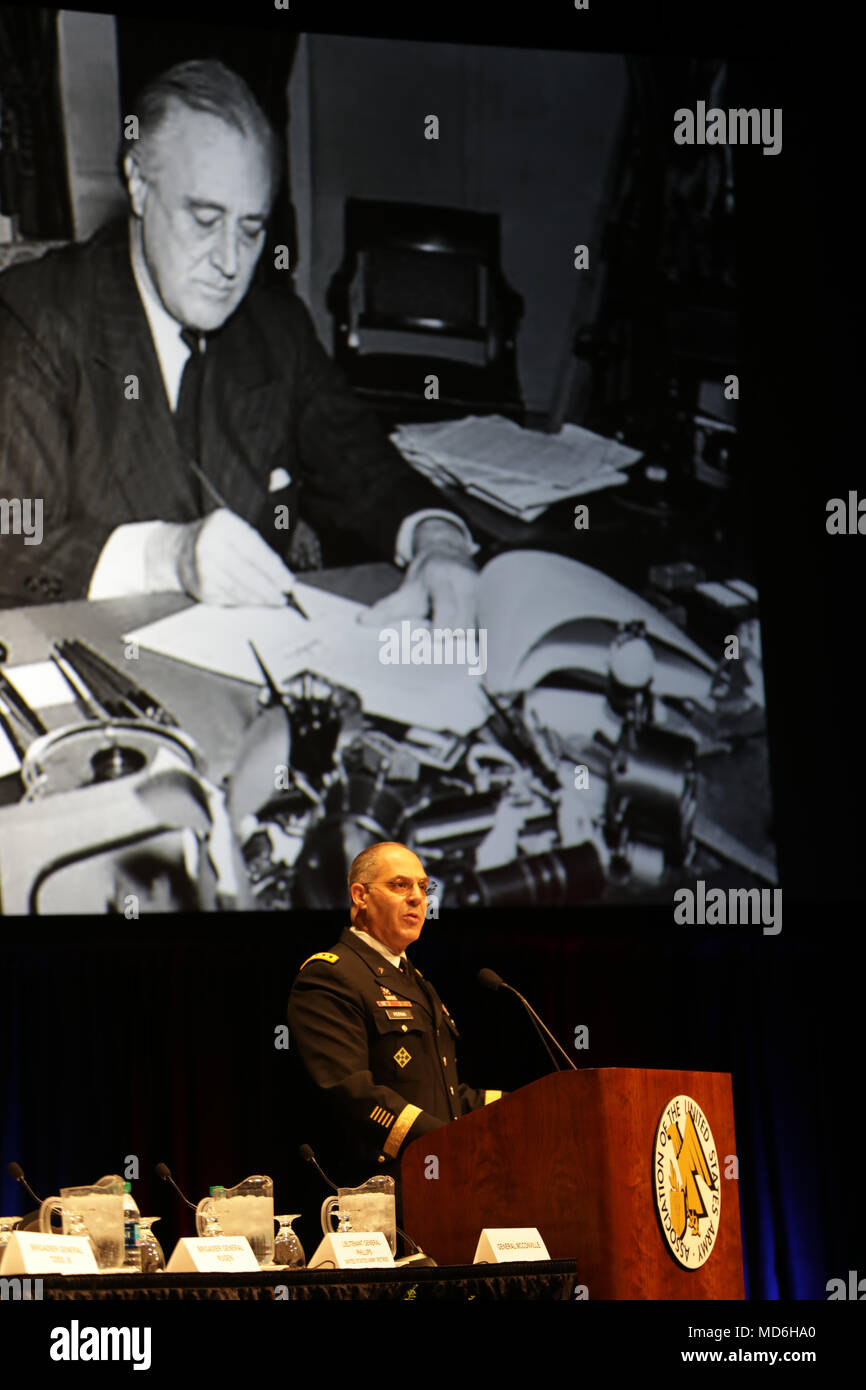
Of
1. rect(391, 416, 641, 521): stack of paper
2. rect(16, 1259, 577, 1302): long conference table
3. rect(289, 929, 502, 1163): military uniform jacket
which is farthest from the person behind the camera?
rect(391, 416, 641, 521): stack of paper

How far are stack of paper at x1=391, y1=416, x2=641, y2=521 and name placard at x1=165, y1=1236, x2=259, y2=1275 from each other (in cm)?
373

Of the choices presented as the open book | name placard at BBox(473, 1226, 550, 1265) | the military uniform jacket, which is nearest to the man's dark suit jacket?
the open book

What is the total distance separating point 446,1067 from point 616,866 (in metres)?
2.23

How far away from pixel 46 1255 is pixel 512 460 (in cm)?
404

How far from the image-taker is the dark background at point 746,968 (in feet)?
19.4

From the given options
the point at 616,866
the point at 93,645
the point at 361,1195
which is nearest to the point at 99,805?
the point at 93,645

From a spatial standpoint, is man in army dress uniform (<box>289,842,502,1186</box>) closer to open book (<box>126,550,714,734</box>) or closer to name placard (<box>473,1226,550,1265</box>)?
name placard (<box>473,1226,550,1265</box>)

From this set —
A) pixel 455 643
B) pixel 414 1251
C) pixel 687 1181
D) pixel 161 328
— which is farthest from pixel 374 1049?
pixel 161 328

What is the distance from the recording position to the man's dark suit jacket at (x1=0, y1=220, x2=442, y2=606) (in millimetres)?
5746

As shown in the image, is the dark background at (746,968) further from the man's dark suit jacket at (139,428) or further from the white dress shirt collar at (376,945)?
the white dress shirt collar at (376,945)

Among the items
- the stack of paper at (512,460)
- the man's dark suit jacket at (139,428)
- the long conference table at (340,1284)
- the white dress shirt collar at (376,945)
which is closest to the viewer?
the long conference table at (340,1284)

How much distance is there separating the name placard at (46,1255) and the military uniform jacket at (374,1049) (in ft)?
2.28

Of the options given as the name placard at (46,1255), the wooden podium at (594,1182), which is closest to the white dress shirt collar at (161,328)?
the wooden podium at (594,1182)

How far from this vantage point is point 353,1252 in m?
2.59
